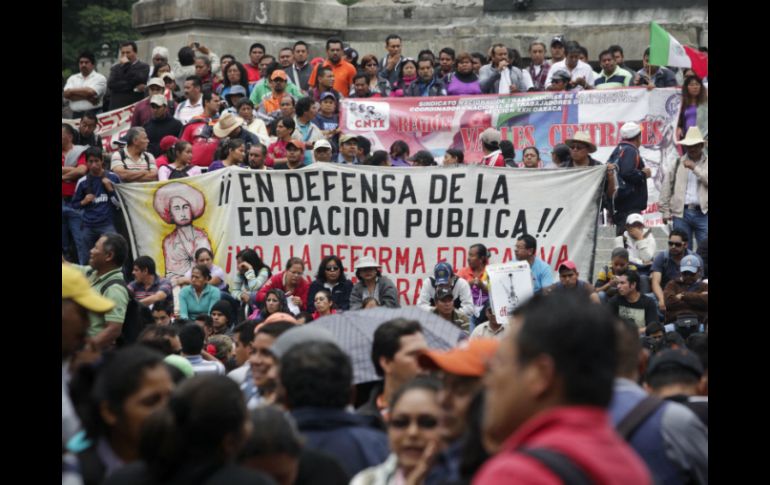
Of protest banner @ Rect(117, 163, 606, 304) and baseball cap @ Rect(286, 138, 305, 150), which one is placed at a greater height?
baseball cap @ Rect(286, 138, 305, 150)

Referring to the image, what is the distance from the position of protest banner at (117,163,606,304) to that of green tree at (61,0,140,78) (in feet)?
75.9

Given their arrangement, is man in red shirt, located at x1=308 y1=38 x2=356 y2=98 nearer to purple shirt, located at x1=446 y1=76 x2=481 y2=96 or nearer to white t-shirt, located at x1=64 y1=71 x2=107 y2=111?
purple shirt, located at x1=446 y1=76 x2=481 y2=96

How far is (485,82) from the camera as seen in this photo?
61.7ft

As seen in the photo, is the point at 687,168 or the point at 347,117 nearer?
the point at 687,168

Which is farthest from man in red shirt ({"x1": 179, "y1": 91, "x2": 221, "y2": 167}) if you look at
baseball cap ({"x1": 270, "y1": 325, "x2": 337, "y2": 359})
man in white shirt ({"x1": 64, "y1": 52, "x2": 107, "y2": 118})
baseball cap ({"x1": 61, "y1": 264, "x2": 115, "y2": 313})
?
baseball cap ({"x1": 61, "y1": 264, "x2": 115, "y2": 313})

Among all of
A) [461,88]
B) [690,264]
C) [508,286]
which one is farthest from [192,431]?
[461,88]

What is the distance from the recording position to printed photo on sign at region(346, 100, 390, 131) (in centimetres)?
1834

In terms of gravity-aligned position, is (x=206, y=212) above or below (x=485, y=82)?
below

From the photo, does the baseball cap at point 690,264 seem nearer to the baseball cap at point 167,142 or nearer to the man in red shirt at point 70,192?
the man in red shirt at point 70,192

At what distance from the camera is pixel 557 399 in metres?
3.36

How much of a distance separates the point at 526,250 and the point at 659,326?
6.63ft
